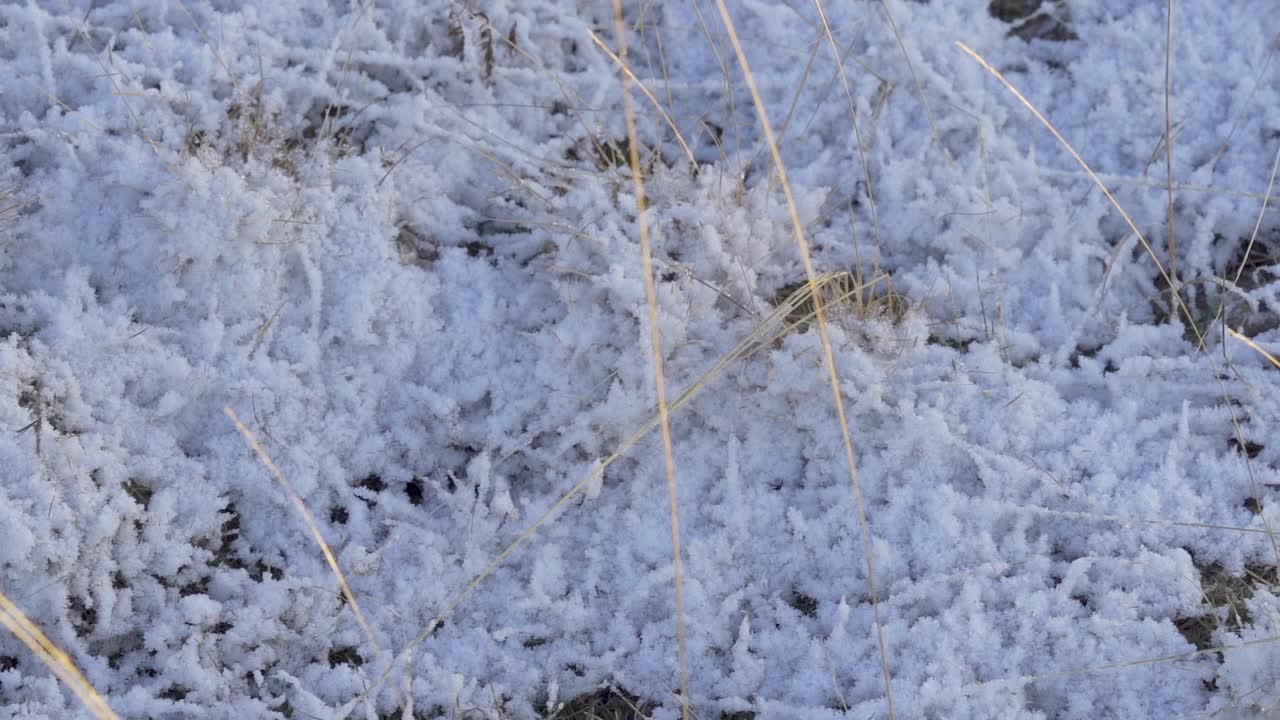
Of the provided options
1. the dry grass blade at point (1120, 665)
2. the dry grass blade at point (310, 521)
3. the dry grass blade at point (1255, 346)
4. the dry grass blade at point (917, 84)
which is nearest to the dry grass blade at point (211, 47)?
the dry grass blade at point (310, 521)

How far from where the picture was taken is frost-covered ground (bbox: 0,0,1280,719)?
204 centimetres

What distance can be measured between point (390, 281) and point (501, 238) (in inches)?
12.6

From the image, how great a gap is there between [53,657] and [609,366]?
1295 millimetres

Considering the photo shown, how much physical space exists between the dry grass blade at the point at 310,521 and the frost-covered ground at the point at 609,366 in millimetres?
28

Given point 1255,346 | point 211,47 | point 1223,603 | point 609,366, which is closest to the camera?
point 1223,603

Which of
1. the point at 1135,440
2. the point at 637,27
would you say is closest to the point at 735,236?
the point at 637,27

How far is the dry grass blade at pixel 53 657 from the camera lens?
1.88 m

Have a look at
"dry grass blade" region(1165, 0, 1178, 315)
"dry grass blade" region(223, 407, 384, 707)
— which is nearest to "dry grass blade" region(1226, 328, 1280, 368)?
"dry grass blade" region(1165, 0, 1178, 315)

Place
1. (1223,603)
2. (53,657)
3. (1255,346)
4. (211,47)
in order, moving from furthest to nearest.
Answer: (211,47)
(1255,346)
(1223,603)
(53,657)

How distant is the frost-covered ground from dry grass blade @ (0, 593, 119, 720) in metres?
0.03

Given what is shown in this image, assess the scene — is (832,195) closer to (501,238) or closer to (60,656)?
(501,238)

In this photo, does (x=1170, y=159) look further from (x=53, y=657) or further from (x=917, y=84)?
(x=53, y=657)

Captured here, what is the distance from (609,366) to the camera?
2.37 meters

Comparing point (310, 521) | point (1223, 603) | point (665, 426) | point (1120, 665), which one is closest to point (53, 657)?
point (310, 521)
